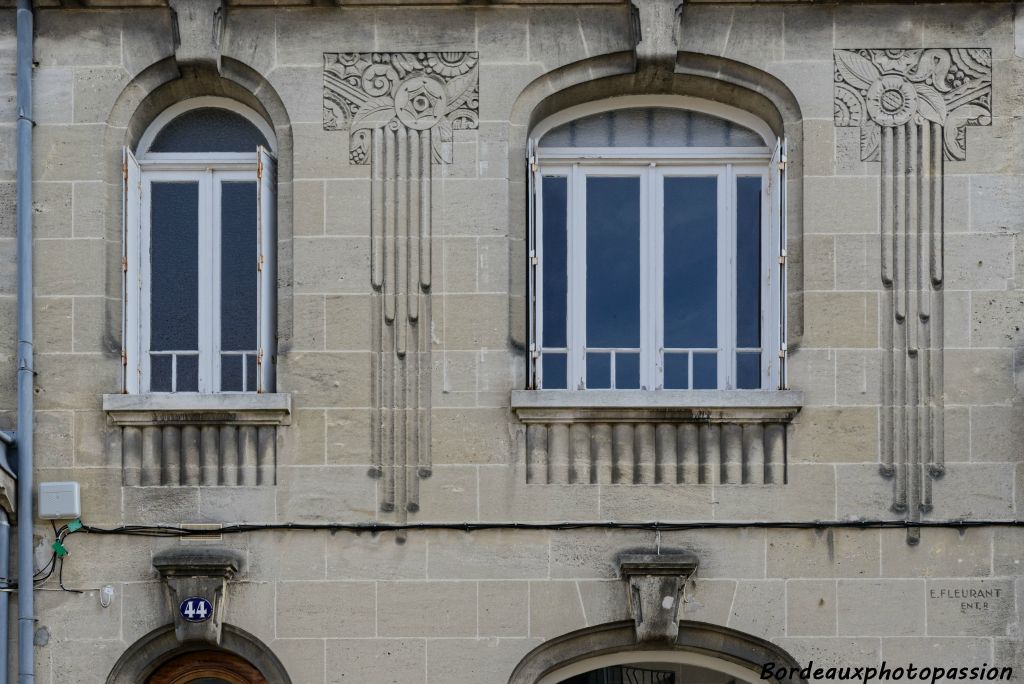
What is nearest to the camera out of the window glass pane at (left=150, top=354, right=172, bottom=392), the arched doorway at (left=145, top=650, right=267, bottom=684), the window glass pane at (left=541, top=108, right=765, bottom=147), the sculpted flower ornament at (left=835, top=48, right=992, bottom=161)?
the arched doorway at (left=145, top=650, right=267, bottom=684)

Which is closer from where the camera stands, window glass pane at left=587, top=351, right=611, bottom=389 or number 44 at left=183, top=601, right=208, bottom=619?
number 44 at left=183, top=601, right=208, bottom=619

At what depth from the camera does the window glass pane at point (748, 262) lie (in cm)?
1179

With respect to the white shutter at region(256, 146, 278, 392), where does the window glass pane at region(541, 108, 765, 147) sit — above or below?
above

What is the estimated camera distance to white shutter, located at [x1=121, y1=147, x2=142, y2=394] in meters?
11.5

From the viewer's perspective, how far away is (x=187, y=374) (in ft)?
38.5

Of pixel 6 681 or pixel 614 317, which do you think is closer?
pixel 6 681

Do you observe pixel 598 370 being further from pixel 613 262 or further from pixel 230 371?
pixel 230 371

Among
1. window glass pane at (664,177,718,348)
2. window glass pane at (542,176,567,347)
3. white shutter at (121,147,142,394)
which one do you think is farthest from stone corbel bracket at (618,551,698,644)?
white shutter at (121,147,142,394)

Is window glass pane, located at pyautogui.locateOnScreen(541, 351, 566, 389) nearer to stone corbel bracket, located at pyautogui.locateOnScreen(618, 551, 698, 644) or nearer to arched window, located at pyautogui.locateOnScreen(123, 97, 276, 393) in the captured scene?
stone corbel bracket, located at pyautogui.locateOnScreen(618, 551, 698, 644)

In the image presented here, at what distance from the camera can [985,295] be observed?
11.3m

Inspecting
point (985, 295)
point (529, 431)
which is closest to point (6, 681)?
point (529, 431)

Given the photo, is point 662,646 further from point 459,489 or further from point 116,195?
point 116,195

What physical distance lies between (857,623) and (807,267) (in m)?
2.61

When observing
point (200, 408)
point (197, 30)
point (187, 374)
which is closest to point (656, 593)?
point (200, 408)
